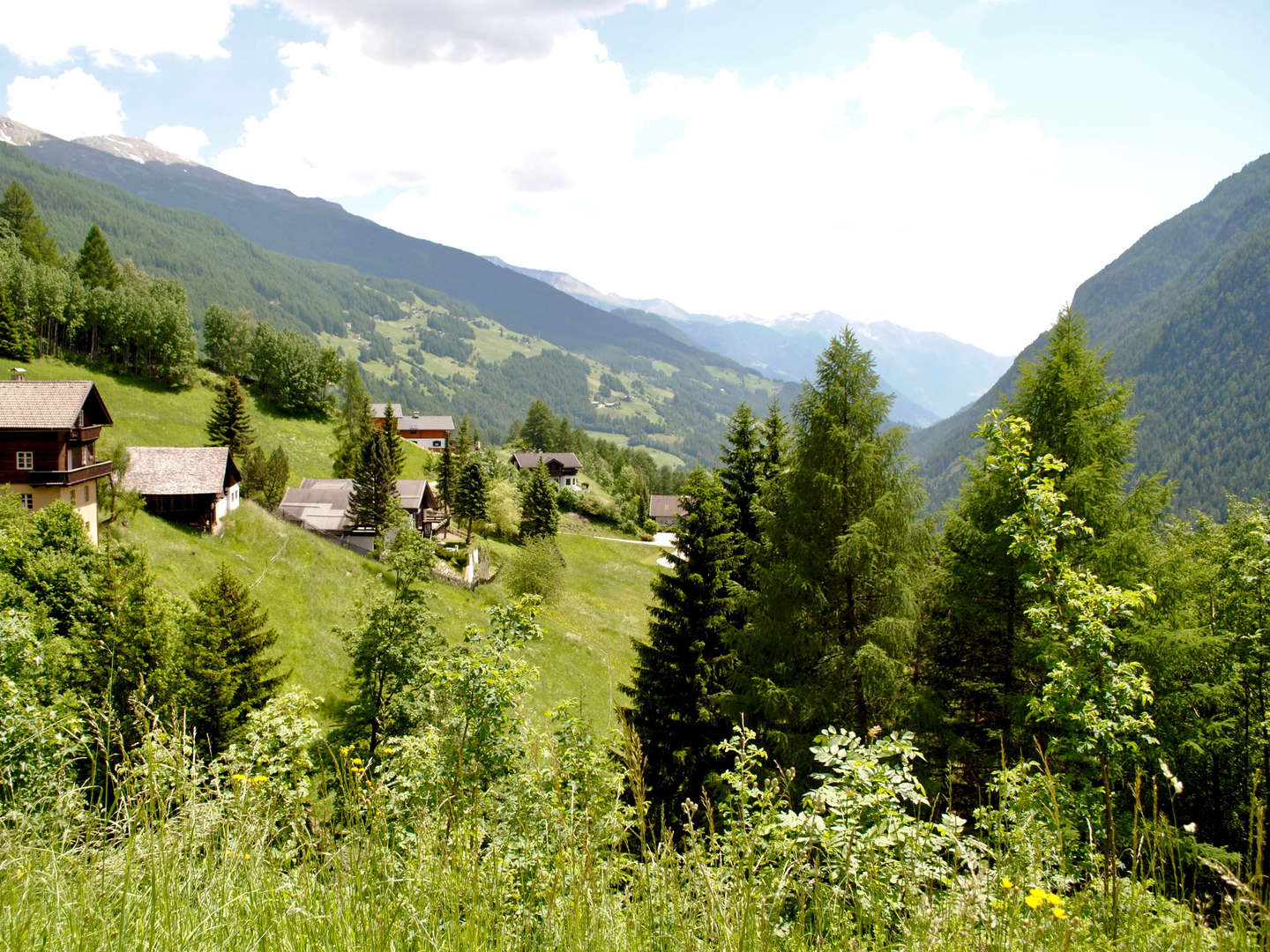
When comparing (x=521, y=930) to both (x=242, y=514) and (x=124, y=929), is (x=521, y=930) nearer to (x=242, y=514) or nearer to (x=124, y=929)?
(x=124, y=929)

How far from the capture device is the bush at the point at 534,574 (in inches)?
1791

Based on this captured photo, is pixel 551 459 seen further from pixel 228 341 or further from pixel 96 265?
pixel 96 265

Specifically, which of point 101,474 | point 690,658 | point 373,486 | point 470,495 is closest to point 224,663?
point 690,658

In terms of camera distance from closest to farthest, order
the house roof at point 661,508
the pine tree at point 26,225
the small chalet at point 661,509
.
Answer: the pine tree at point 26,225 < the small chalet at point 661,509 < the house roof at point 661,508

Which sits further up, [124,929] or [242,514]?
[124,929]

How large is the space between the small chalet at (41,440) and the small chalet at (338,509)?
20795mm

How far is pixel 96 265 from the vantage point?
8469 centimetres

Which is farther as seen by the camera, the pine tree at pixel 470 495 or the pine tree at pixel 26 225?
the pine tree at pixel 26 225

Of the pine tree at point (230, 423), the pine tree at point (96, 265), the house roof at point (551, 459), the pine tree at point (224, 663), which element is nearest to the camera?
the pine tree at point (224, 663)

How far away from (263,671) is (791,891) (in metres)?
17.8

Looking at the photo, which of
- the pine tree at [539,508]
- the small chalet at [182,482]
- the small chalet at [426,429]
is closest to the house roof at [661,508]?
the pine tree at [539,508]

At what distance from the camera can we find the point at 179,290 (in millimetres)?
92625

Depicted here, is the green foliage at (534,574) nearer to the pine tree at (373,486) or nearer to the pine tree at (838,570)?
the pine tree at (373,486)

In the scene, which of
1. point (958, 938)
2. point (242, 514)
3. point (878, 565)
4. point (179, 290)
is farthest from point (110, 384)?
point (958, 938)
